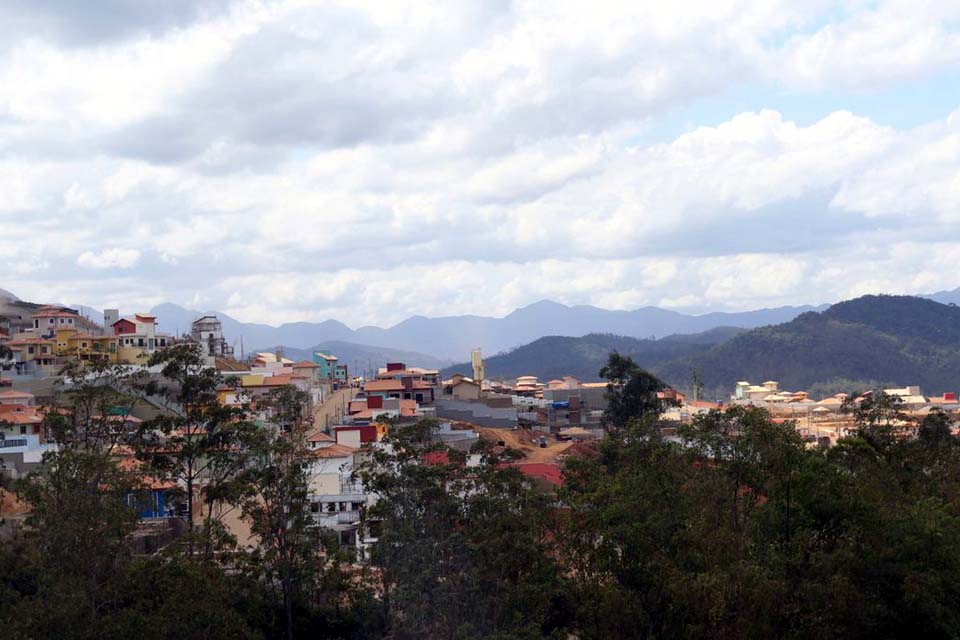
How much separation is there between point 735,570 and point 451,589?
5047 millimetres

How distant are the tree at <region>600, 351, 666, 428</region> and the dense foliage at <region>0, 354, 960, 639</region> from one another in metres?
21.1

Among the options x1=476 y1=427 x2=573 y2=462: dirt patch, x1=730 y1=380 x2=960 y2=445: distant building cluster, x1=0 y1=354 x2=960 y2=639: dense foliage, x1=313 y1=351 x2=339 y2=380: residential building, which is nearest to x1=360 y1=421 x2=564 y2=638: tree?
x1=0 y1=354 x2=960 y2=639: dense foliage

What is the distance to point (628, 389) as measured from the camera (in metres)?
45.1

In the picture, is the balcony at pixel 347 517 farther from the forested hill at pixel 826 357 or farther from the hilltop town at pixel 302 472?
the forested hill at pixel 826 357

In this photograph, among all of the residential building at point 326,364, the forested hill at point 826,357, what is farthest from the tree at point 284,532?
the forested hill at point 826,357

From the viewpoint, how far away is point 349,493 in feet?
105

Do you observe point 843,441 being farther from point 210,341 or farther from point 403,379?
point 210,341

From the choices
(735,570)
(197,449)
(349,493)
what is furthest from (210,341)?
(735,570)

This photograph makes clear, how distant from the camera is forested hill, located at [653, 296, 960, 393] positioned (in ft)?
431

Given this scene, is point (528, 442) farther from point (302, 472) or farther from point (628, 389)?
point (302, 472)

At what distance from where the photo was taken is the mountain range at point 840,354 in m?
131

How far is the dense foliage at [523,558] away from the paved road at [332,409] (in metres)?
23.7

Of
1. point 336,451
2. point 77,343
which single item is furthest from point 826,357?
point 336,451

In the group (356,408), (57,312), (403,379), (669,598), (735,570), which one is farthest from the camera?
(403,379)
